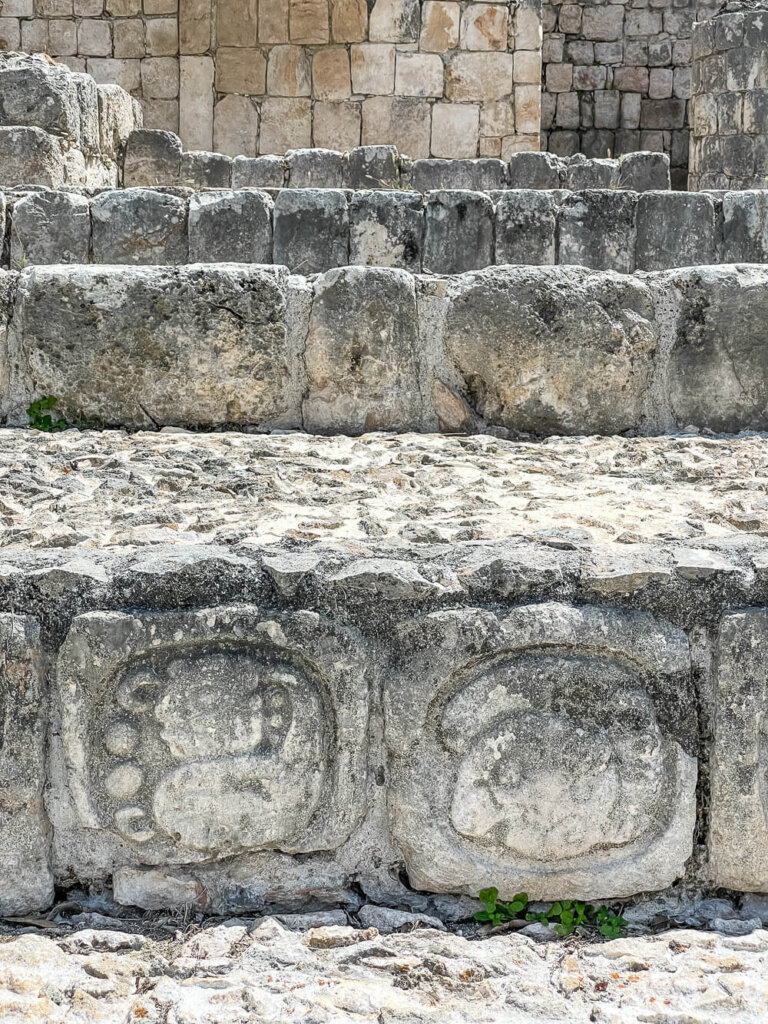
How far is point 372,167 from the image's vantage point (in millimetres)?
6875

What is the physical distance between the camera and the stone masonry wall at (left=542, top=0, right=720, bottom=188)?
12.9m

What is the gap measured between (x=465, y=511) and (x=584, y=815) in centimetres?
63

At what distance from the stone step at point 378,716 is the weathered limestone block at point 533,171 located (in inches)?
227

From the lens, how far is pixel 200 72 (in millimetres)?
9312

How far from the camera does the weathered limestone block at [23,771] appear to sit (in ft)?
5.31

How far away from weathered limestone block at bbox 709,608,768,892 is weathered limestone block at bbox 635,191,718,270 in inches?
123

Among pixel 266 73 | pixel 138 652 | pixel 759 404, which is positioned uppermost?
pixel 266 73

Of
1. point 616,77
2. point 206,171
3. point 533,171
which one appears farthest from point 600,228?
point 616,77

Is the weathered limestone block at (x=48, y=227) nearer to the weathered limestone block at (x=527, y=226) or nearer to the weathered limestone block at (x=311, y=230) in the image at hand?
the weathered limestone block at (x=311, y=230)

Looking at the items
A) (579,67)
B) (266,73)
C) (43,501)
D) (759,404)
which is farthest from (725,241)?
(579,67)

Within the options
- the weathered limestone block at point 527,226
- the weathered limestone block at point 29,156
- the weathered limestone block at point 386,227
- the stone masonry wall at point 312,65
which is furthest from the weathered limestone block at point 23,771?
the stone masonry wall at point 312,65

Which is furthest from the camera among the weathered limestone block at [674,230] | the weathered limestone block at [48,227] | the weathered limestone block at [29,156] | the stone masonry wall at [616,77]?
the stone masonry wall at [616,77]

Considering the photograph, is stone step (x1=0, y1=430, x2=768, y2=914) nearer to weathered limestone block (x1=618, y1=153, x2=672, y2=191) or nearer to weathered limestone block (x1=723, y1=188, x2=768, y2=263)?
weathered limestone block (x1=723, y1=188, x2=768, y2=263)

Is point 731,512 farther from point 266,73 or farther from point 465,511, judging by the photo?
point 266,73
